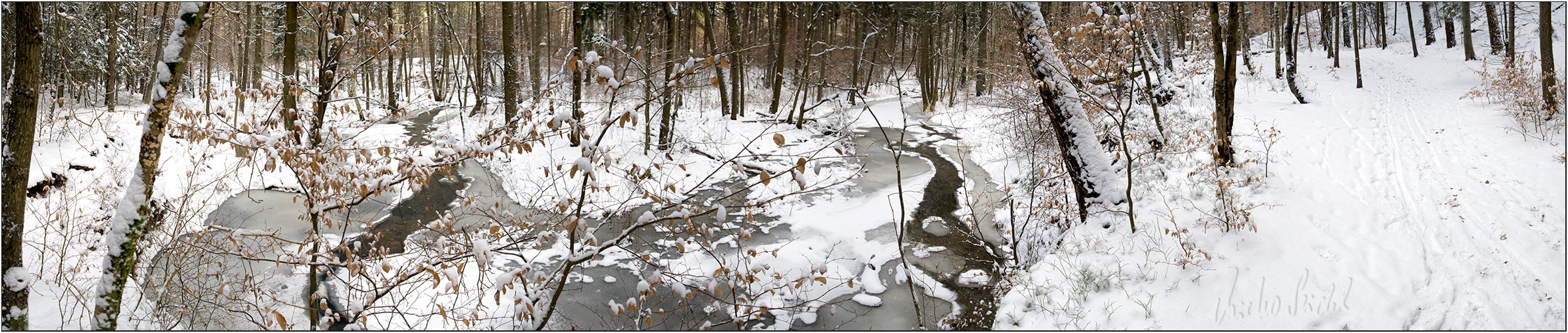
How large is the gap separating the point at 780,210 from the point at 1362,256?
6.19 m

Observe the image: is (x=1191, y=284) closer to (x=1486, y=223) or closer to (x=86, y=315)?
(x=1486, y=223)

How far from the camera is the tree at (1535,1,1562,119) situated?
32.0 ft

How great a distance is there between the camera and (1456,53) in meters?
23.1

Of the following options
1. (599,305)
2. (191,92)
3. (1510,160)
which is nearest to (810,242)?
(599,305)

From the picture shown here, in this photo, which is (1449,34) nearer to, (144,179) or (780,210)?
(780,210)

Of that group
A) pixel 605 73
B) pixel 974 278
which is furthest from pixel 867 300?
pixel 605 73

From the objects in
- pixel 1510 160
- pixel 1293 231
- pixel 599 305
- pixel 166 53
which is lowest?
pixel 599 305

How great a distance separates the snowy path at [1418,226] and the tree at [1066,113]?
52.6 inches

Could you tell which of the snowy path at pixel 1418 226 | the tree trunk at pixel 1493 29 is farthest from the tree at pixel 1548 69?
the tree trunk at pixel 1493 29

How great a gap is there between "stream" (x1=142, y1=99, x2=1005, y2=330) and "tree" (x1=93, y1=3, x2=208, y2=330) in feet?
1.25

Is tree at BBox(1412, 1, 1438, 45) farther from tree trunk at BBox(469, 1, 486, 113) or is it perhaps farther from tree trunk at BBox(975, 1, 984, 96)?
tree trunk at BBox(469, 1, 486, 113)

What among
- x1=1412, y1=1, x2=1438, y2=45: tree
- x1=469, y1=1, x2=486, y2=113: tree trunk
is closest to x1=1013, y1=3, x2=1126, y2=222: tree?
x1=469, y1=1, x2=486, y2=113: tree trunk

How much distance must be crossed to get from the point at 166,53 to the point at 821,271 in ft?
11.5

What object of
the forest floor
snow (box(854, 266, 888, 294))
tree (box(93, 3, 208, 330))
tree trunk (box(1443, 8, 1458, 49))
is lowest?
Answer: snow (box(854, 266, 888, 294))
